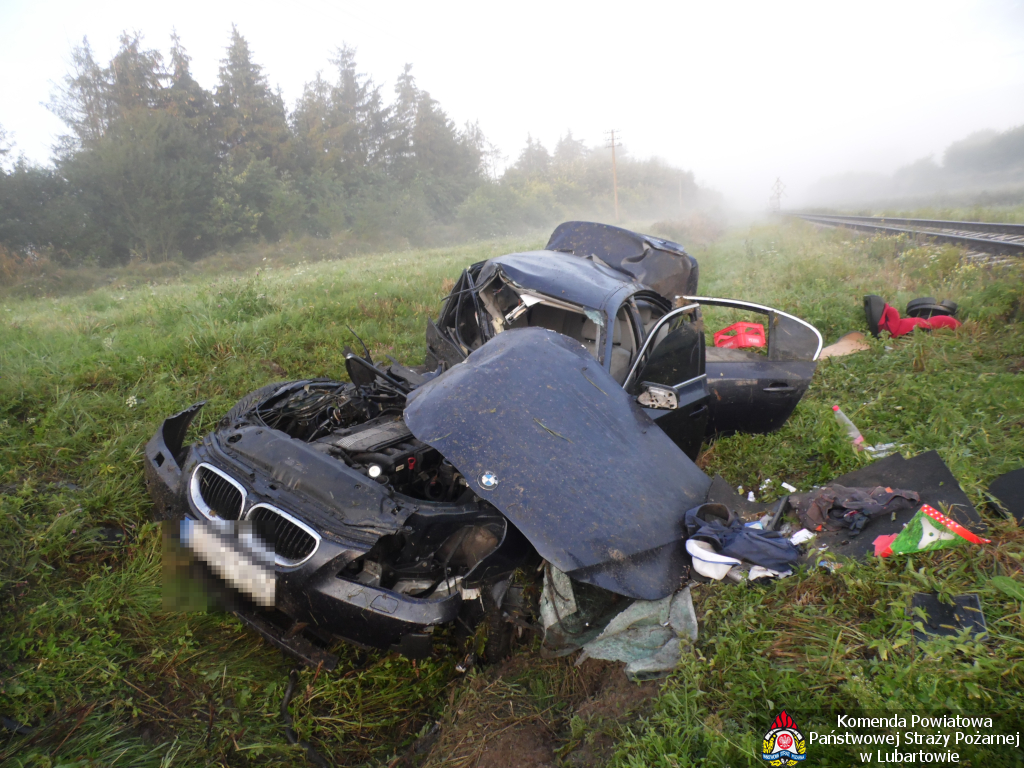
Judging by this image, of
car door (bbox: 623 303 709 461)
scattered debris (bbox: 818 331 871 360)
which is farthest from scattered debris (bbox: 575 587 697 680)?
scattered debris (bbox: 818 331 871 360)

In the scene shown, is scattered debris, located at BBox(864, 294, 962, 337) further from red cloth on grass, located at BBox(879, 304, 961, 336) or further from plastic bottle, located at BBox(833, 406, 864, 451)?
plastic bottle, located at BBox(833, 406, 864, 451)

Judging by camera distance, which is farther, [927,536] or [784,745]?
[927,536]

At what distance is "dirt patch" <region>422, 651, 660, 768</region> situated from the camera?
205 cm

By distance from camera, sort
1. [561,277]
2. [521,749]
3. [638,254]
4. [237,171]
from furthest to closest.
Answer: [237,171], [638,254], [561,277], [521,749]

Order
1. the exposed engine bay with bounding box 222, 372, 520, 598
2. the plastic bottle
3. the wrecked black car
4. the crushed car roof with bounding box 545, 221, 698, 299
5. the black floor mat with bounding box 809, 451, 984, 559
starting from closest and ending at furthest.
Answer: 1. the wrecked black car
2. the exposed engine bay with bounding box 222, 372, 520, 598
3. the black floor mat with bounding box 809, 451, 984, 559
4. the plastic bottle
5. the crushed car roof with bounding box 545, 221, 698, 299

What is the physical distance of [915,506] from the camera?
251 cm

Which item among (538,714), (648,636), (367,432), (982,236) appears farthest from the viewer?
(982,236)

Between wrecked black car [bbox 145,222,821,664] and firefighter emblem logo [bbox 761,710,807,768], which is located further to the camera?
wrecked black car [bbox 145,222,821,664]

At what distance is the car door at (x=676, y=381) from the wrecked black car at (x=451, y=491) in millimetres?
10

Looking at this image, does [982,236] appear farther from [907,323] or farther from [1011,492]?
[1011,492]

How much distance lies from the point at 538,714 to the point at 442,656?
0.59 metres

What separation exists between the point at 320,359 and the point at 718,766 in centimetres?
532

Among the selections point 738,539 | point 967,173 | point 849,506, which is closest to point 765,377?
point 849,506

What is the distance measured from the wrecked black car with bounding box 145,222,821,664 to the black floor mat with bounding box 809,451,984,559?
0.65 meters
